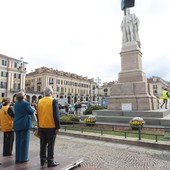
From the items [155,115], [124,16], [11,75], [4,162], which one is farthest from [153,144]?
[11,75]

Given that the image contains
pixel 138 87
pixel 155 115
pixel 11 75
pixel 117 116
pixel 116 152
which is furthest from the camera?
pixel 11 75

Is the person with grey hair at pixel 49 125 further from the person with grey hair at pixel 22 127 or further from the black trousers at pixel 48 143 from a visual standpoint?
the person with grey hair at pixel 22 127

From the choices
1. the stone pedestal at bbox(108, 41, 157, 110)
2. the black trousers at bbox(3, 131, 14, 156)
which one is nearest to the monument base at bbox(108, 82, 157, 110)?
the stone pedestal at bbox(108, 41, 157, 110)

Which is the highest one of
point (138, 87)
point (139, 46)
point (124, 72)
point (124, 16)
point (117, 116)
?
point (124, 16)

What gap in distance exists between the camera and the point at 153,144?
6273mm

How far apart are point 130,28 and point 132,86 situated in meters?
5.45

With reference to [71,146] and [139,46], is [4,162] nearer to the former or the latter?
[71,146]

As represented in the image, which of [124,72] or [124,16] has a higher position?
[124,16]

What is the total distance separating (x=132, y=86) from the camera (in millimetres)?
12555

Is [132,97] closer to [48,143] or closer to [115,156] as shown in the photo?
[115,156]

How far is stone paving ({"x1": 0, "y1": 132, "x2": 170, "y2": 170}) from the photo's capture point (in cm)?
445

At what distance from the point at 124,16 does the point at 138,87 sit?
280 inches

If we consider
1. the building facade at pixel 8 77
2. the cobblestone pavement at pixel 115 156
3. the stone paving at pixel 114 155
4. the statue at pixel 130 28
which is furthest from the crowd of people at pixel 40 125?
the building facade at pixel 8 77

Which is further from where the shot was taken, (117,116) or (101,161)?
(117,116)
